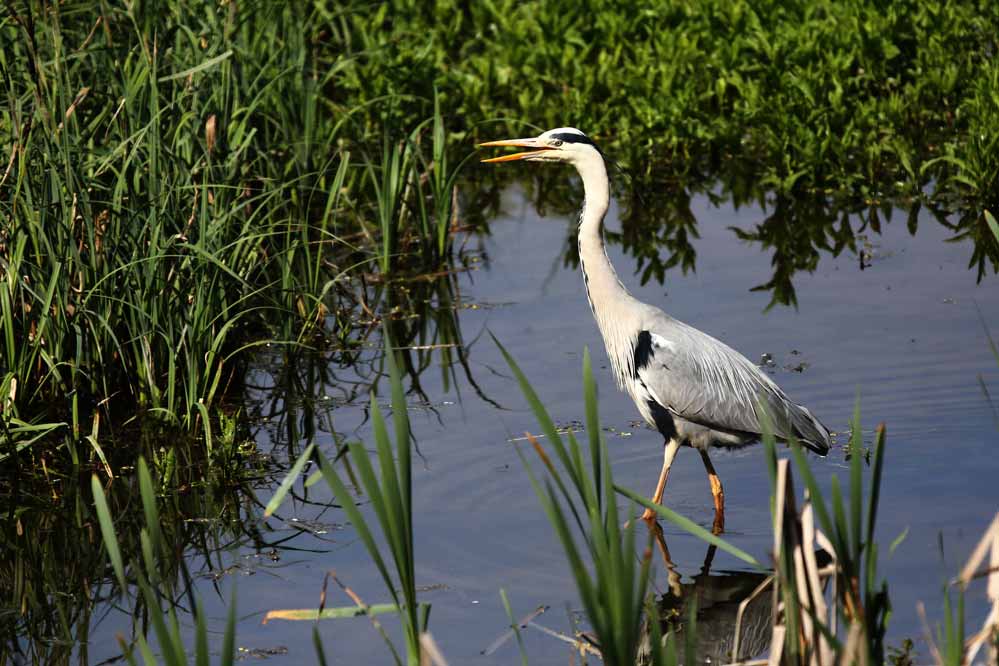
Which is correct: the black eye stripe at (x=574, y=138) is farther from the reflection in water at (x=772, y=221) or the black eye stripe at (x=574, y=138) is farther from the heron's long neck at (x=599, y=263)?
the reflection in water at (x=772, y=221)

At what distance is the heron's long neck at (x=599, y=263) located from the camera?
5.86m

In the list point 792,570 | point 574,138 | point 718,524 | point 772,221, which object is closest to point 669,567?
point 718,524

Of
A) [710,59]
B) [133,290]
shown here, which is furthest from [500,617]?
[710,59]

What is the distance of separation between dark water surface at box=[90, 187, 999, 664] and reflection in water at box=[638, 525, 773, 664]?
6 centimetres

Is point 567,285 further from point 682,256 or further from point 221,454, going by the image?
point 221,454

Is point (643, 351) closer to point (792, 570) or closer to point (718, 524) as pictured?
point (718, 524)

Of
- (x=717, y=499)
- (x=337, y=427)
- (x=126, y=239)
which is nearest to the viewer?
(x=717, y=499)

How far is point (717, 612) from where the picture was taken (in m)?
4.87

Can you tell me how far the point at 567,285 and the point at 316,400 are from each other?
1980 mm

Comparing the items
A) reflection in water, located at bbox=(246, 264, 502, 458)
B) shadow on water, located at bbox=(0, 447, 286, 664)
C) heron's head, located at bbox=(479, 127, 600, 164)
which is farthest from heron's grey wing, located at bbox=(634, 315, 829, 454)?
shadow on water, located at bbox=(0, 447, 286, 664)

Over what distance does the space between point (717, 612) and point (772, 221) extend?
14.8 ft

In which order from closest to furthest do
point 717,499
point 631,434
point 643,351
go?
point 717,499, point 643,351, point 631,434

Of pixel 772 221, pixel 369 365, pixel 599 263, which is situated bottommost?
pixel 369 365

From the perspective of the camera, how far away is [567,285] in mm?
8297
